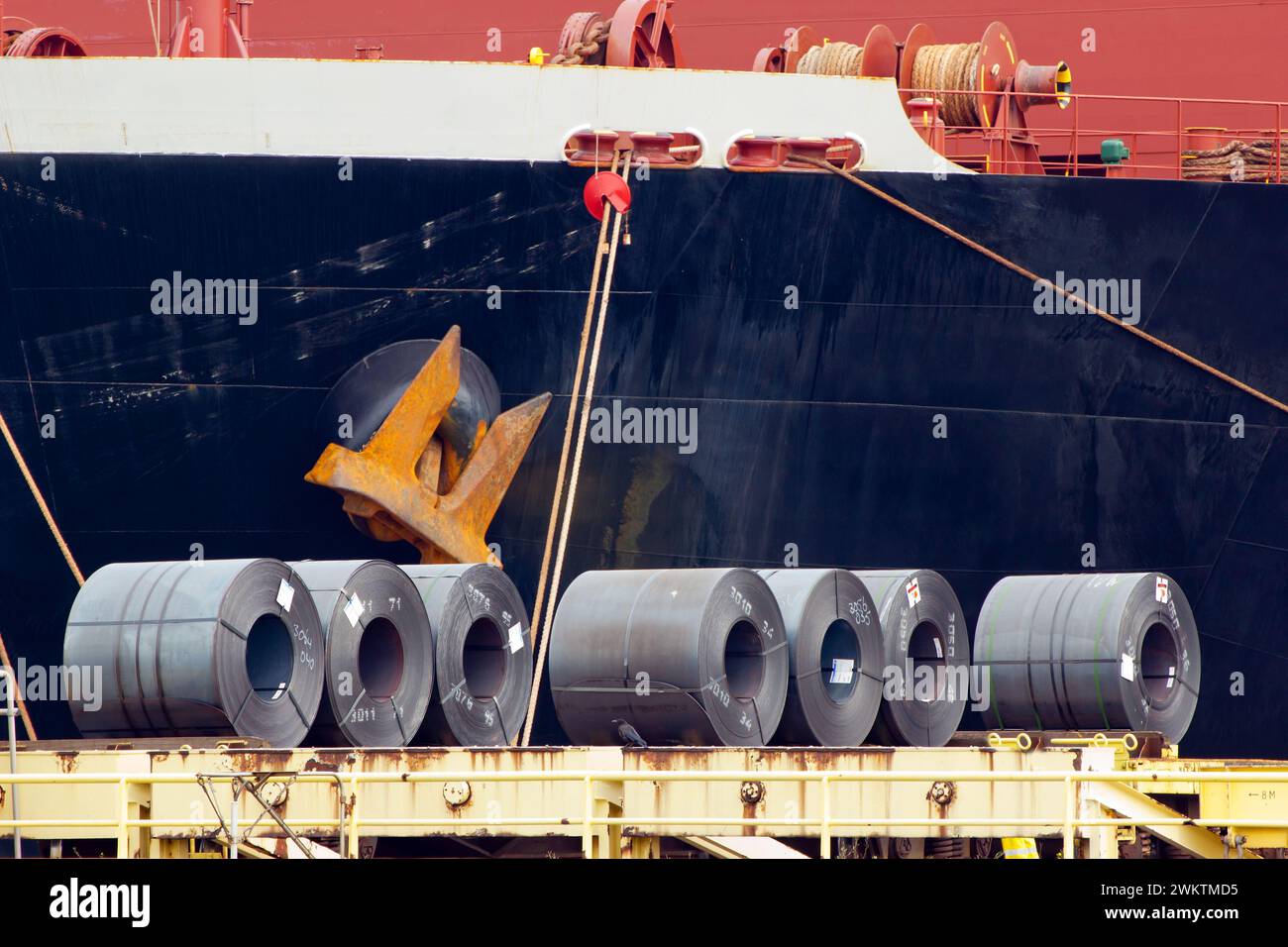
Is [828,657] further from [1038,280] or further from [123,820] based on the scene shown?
[123,820]

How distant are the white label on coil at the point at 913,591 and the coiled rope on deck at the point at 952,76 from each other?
231 inches

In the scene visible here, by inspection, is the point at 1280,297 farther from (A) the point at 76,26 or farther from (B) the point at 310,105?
(A) the point at 76,26

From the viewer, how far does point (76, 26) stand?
22781 mm

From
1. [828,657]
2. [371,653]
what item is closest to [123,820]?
[371,653]

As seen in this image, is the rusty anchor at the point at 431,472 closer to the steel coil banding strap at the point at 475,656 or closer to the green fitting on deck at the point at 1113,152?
the steel coil banding strap at the point at 475,656

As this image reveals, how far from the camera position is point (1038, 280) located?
17625 mm

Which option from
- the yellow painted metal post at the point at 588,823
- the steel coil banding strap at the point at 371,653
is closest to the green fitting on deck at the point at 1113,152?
the steel coil banding strap at the point at 371,653

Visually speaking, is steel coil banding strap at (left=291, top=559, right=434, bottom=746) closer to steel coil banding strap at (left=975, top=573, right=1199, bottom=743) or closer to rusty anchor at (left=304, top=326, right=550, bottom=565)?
rusty anchor at (left=304, top=326, right=550, bottom=565)

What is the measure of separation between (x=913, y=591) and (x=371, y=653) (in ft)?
12.4

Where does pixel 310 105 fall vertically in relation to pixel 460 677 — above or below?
above

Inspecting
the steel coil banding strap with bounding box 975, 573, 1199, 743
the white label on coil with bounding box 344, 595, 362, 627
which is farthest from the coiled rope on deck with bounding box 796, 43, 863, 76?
the white label on coil with bounding box 344, 595, 362, 627

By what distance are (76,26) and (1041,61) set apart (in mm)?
10199

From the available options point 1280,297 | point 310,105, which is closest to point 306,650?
point 310,105

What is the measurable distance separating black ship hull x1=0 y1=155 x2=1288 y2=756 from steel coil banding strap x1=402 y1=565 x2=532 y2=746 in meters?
1.68
